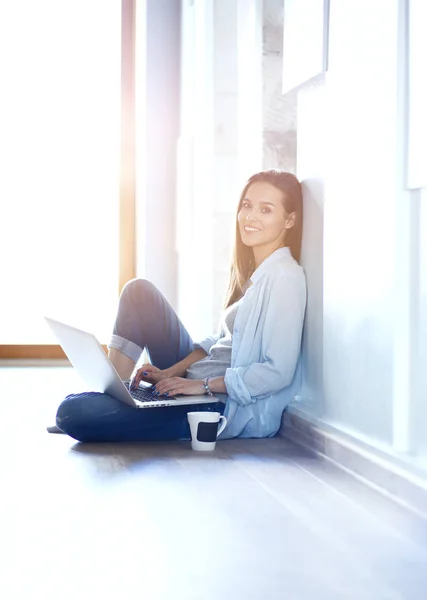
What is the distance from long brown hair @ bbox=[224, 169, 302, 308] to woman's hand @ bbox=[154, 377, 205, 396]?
38 cm

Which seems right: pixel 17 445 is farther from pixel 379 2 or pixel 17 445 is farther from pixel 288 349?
pixel 379 2

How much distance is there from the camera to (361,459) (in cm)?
194

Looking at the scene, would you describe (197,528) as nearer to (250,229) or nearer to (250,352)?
(250,352)

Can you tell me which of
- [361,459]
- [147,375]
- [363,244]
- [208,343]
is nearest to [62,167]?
[208,343]

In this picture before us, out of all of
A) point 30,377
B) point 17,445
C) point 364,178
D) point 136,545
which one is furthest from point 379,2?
point 30,377

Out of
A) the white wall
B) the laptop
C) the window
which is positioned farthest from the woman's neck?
the window

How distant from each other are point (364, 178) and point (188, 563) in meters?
1.07

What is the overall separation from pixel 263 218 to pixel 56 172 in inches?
117

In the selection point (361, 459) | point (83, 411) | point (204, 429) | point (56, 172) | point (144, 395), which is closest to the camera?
point (361, 459)

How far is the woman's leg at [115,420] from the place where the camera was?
2.39 meters

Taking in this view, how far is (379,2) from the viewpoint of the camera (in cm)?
190

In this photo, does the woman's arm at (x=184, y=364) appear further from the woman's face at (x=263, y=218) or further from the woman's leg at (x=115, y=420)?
the woman's face at (x=263, y=218)

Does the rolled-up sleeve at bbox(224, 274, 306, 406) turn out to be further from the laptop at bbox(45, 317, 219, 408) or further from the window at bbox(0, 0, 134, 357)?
the window at bbox(0, 0, 134, 357)

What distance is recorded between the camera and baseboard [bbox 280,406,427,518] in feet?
5.52
